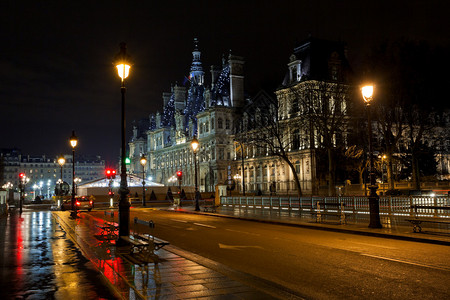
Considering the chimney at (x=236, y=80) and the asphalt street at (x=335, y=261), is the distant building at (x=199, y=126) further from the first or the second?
the asphalt street at (x=335, y=261)

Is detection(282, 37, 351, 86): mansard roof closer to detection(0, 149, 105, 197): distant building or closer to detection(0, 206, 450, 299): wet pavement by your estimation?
detection(0, 206, 450, 299): wet pavement

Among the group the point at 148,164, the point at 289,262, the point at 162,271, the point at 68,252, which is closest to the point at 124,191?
the point at 68,252

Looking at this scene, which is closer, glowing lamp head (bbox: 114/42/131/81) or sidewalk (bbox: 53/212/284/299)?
sidewalk (bbox: 53/212/284/299)

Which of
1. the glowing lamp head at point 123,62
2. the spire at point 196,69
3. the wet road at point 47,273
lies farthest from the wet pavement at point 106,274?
the spire at point 196,69

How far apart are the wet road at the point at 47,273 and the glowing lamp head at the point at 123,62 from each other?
531cm

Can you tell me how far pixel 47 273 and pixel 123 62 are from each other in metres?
6.41

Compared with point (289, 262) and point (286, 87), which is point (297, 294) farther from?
point (286, 87)

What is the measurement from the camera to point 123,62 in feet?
41.7

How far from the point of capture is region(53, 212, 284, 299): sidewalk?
22.5 ft

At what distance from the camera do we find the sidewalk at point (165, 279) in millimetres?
6847

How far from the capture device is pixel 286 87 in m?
61.9

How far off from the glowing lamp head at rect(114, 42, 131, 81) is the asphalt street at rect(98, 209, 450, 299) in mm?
5628

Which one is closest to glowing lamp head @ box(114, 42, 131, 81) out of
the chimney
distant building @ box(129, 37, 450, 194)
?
distant building @ box(129, 37, 450, 194)

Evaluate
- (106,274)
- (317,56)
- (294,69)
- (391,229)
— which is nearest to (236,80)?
(294,69)
